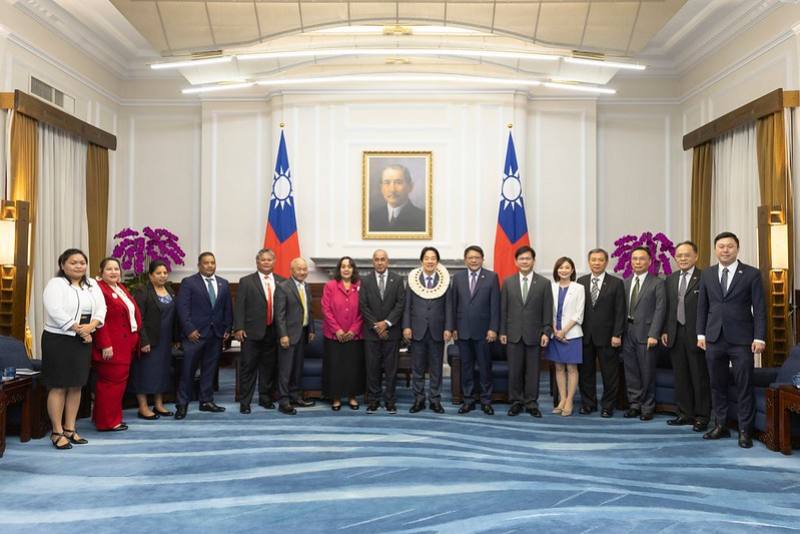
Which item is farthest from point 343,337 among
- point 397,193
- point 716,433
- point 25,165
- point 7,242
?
point 25,165

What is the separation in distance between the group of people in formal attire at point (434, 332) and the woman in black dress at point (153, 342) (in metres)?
0.01

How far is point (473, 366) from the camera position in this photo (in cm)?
648

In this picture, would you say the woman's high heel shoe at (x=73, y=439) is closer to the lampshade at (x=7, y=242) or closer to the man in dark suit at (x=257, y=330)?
the man in dark suit at (x=257, y=330)

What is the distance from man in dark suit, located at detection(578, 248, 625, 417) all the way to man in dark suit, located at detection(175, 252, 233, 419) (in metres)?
3.41

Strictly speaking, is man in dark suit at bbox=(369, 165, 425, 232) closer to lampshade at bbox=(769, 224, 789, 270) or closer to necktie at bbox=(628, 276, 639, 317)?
necktie at bbox=(628, 276, 639, 317)

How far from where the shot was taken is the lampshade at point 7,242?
6.60m

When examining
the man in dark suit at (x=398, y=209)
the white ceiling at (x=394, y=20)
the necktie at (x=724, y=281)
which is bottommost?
the necktie at (x=724, y=281)

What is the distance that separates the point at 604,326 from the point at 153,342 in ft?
13.4

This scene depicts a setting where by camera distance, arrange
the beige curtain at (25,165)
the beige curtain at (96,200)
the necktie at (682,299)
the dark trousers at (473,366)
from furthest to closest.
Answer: the beige curtain at (96,200) < the beige curtain at (25,165) < the dark trousers at (473,366) < the necktie at (682,299)

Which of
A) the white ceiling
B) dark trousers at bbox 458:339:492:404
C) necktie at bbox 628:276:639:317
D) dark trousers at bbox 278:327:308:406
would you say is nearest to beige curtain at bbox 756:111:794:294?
the white ceiling

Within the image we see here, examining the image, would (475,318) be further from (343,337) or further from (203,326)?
(203,326)

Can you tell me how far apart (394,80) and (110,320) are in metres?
5.61

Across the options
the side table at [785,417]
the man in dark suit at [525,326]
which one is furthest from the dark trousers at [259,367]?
the side table at [785,417]

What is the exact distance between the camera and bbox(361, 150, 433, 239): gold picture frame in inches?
380
